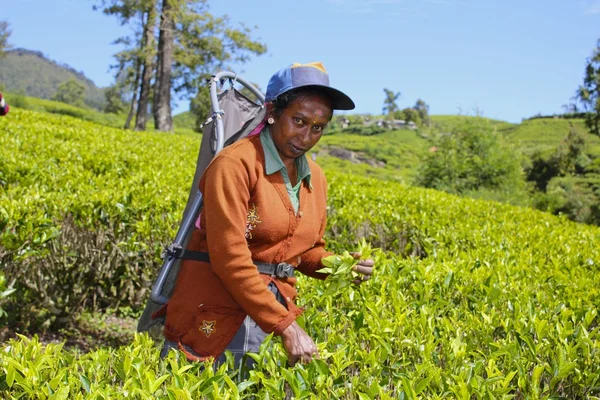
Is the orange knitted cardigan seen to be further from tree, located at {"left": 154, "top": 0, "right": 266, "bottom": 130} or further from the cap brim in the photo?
tree, located at {"left": 154, "top": 0, "right": 266, "bottom": 130}

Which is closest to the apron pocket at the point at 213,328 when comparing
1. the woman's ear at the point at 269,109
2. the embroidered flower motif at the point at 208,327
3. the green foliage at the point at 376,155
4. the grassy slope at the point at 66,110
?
the embroidered flower motif at the point at 208,327

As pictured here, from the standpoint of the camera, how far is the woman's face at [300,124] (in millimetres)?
2484

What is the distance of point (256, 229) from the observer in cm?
248

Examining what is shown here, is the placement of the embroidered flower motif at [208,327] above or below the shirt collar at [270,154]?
below

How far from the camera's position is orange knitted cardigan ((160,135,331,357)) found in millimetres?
2279

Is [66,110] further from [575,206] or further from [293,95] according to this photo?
[293,95]

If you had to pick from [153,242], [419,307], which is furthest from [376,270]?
[153,242]

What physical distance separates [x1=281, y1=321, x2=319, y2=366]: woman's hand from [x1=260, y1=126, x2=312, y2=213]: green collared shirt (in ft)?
1.92

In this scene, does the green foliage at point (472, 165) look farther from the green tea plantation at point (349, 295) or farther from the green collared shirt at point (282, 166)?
the green collared shirt at point (282, 166)

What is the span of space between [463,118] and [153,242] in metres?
19.3

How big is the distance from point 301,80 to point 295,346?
1.09 meters

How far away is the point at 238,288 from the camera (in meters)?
2.27

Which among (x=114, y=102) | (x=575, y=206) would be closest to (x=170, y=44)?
(x=575, y=206)

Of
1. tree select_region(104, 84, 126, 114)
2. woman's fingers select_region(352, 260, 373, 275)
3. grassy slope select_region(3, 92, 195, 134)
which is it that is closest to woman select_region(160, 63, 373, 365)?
woman's fingers select_region(352, 260, 373, 275)
